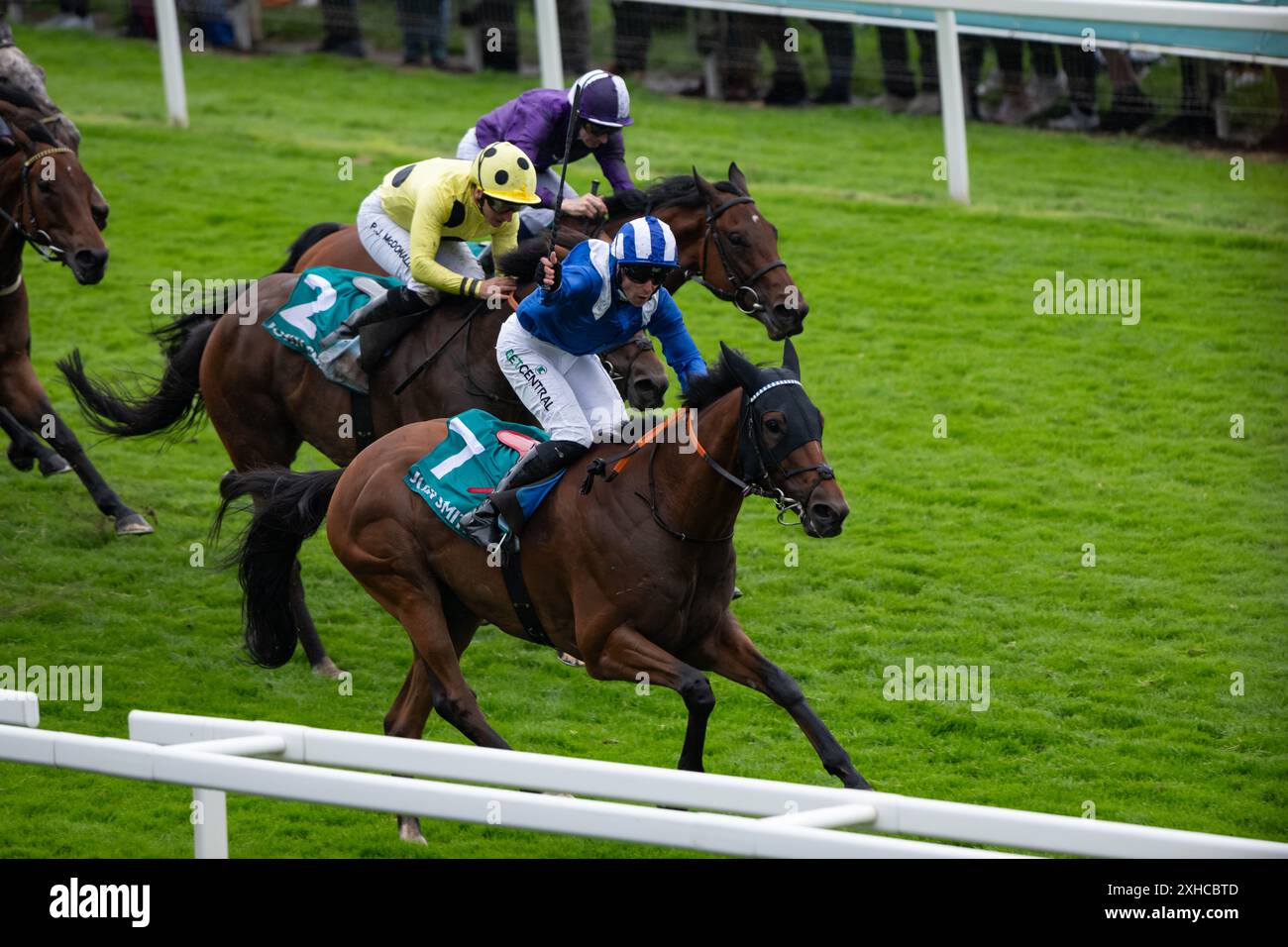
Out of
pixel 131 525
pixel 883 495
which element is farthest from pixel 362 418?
pixel 883 495

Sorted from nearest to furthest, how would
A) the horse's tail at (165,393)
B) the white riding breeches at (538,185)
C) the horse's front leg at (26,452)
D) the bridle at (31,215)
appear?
1. the white riding breeches at (538,185)
2. the bridle at (31,215)
3. the horse's tail at (165,393)
4. the horse's front leg at (26,452)

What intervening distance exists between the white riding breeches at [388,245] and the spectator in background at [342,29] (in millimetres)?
9760

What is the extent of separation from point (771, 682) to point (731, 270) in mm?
2423

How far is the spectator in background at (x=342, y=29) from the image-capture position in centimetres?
1712

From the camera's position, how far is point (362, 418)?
7.61 m

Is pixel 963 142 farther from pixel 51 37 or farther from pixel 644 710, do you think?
pixel 51 37

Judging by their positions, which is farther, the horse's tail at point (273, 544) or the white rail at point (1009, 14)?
the white rail at point (1009, 14)

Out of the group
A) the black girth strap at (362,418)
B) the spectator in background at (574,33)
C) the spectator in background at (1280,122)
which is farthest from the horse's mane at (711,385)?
the spectator in background at (574,33)

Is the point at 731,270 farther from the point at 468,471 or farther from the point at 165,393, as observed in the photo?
the point at 165,393

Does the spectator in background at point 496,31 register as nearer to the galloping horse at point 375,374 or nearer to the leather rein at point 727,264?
the galloping horse at point 375,374

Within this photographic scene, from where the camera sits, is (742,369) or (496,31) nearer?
(742,369)

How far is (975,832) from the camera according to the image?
3545mm

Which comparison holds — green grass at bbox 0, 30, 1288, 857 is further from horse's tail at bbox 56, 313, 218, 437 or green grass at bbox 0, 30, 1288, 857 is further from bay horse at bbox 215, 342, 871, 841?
horse's tail at bbox 56, 313, 218, 437
